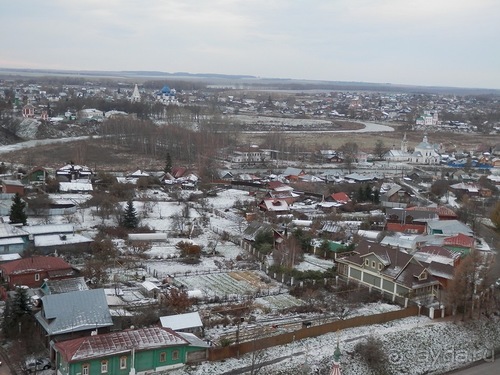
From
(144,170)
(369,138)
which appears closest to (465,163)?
(369,138)

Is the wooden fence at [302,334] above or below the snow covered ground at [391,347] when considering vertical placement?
above

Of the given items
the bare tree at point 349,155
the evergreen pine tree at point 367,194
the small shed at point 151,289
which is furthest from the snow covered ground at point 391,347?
the bare tree at point 349,155

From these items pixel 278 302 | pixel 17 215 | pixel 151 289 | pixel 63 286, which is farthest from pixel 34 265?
pixel 278 302

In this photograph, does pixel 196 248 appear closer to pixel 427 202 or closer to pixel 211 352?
pixel 211 352

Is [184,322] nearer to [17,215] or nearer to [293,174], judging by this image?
[17,215]

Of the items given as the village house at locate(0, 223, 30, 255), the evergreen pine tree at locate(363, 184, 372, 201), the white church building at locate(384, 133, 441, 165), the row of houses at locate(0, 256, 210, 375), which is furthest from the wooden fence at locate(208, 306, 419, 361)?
the white church building at locate(384, 133, 441, 165)

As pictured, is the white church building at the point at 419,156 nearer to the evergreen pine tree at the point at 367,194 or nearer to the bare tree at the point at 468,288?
the evergreen pine tree at the point at 367,194
